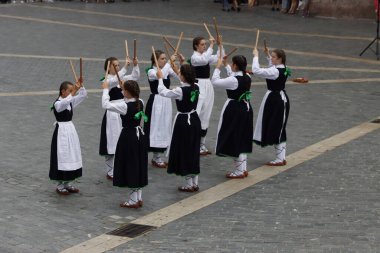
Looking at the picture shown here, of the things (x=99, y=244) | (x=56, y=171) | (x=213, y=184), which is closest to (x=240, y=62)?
(x=213, y=184)

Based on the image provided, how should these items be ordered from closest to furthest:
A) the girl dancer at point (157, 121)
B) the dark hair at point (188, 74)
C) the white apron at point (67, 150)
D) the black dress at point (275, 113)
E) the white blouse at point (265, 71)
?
the white apron at point (67, 150) < the dark hair at point (188, 74) < the white blouse at point (265, 71) < the girl dancer at point (157, 121) < the black dress at point (275, 113)

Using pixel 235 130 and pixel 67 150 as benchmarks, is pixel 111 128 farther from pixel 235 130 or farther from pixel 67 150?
pixel 235 130

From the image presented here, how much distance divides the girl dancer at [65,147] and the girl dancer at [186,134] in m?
1.30

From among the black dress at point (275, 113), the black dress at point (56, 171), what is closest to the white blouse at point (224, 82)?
the black dress at point (275, 113)

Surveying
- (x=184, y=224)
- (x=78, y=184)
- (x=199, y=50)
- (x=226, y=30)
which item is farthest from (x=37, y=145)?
(x=226, y=30)

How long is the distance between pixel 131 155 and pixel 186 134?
1.11 meters

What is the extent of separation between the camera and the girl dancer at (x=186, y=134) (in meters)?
12.8

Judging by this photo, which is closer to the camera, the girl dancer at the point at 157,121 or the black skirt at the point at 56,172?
the black skirt at the point at 56,172

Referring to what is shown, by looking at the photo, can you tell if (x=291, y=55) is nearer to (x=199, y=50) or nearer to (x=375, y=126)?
(x=375, y=126)

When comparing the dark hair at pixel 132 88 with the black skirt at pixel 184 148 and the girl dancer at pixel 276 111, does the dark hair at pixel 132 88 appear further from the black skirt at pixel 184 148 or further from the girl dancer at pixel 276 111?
the girl dancer at pixel 276 111

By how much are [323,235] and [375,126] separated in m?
6.73

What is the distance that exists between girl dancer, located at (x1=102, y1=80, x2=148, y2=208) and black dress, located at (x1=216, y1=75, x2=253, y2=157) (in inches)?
75.8

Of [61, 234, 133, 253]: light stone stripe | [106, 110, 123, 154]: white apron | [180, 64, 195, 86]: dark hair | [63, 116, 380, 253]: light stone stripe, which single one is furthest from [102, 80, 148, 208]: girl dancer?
[106, 110, 123, 154]: white apron

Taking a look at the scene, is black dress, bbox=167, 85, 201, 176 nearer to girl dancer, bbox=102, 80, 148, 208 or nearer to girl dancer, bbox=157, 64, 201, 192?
girl dancer, bbox=157, 64, 201, 192
